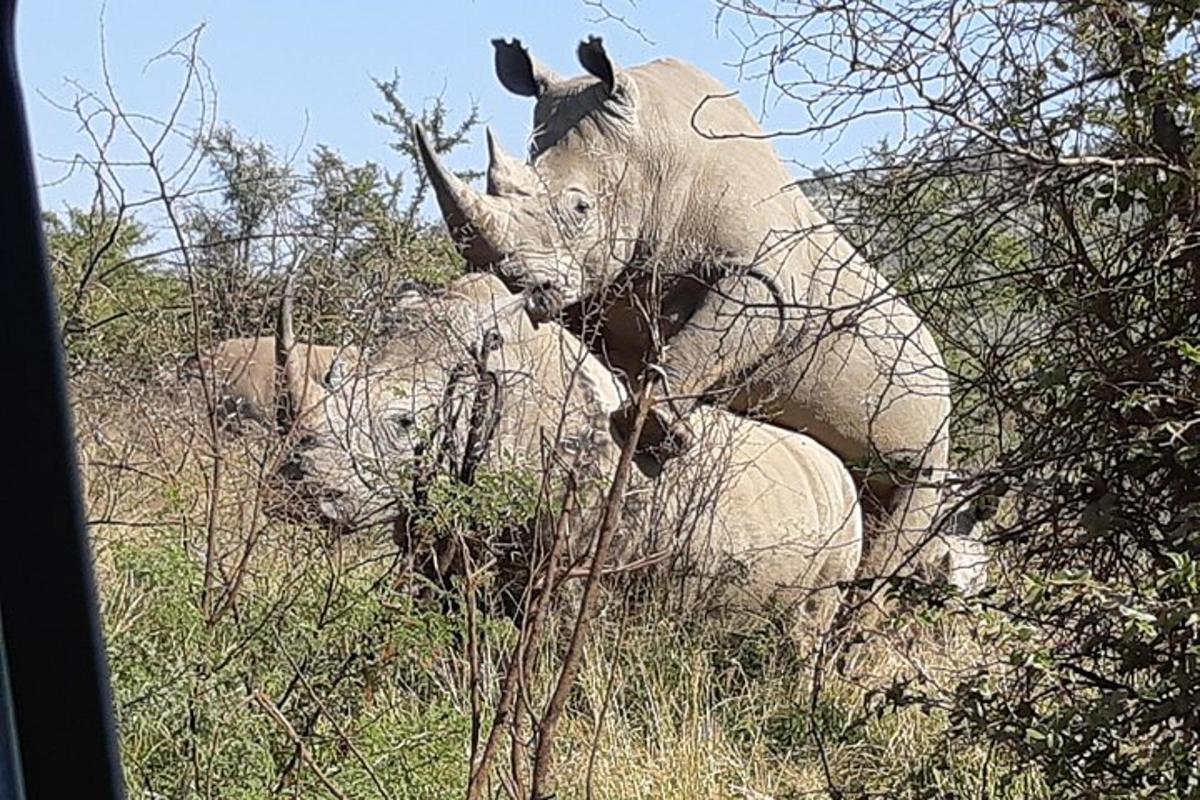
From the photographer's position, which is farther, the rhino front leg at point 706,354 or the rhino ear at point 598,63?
the rhino ear at point 598,63

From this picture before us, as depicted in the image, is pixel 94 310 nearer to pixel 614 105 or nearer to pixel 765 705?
pixel 614 105

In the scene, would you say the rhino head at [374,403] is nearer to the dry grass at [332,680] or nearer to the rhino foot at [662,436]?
the dry grass at [332,680]

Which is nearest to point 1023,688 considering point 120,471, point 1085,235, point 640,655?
point 1085,235

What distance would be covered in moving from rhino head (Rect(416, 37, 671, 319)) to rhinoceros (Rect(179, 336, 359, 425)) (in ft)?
1.23

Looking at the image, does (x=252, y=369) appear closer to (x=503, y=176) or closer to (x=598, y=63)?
(x=503, y=176)

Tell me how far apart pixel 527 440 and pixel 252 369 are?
0.55 m

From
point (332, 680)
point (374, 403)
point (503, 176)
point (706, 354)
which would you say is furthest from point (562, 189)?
point (332, 680)

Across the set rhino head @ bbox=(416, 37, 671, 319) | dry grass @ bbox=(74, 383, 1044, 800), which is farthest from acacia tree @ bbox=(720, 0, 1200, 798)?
rhino head @ bbox=(416, 37, 671, 319)

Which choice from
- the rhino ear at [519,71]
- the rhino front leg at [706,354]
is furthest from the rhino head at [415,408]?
the rhino ear at [519,71]

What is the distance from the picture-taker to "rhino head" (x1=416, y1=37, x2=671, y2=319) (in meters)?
3.09

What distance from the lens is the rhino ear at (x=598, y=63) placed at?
337cm

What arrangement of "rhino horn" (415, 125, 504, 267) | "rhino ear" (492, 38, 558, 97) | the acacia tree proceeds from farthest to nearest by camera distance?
"rhino ear" (492, 38, 558, 97), "rhino horn" (415, 125, 504, 267), the acacia tree

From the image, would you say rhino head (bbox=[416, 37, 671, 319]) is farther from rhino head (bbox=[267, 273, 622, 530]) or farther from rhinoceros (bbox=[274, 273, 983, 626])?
rhino head (bbox=[267, 273, 622, 530])

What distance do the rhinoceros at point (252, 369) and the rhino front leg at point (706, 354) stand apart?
58 cm
